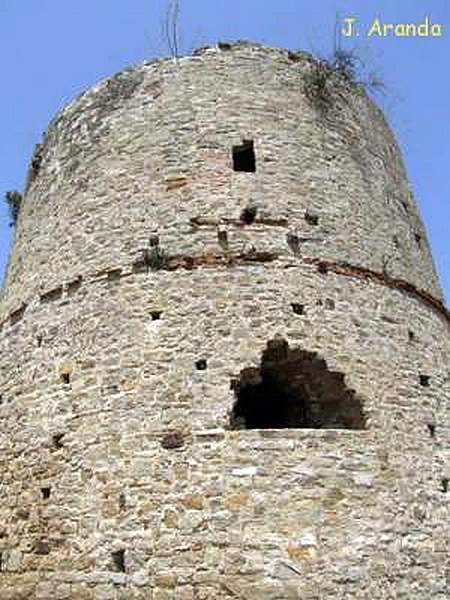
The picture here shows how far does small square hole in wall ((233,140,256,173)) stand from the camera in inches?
363

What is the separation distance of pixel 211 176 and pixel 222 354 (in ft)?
7.12

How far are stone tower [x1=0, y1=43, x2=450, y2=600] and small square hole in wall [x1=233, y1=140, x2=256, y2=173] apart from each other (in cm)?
2

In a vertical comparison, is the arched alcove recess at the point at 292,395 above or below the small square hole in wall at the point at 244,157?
below

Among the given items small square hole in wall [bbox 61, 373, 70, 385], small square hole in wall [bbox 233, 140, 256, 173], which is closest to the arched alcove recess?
small square hole in wall [bbox 61, 373, 70, 385]

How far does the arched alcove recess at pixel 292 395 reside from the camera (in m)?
7.85

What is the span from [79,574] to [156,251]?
3.19m

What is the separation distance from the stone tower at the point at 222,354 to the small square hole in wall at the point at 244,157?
0.02 meters

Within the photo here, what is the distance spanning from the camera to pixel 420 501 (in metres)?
7.44

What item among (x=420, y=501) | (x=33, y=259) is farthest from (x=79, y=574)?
(x=33, y=259)

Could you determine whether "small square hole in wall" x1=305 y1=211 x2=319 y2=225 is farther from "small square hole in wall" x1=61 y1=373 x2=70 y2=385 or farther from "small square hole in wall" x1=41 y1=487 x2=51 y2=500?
"small square hole in wall" x1=41 y1=487 x2=51 y2=500

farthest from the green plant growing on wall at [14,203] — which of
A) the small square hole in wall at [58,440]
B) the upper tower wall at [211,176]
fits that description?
the small square hole in wall at [58,440]

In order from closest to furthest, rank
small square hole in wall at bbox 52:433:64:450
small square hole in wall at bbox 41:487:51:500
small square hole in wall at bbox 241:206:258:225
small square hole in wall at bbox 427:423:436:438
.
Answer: small square hole in wall at bbox 41:487:51:500 → small square hole in wall at bbox 52:433:64:450 → small square hole in wall at bbox 427:423:436:438 → small square hole in wall at bbox 241:206:258:225

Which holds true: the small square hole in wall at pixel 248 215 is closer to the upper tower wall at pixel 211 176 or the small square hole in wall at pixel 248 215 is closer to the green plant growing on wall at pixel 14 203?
the upper tower wall at pixel 211 176

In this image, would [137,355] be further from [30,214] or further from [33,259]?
[30,214]
